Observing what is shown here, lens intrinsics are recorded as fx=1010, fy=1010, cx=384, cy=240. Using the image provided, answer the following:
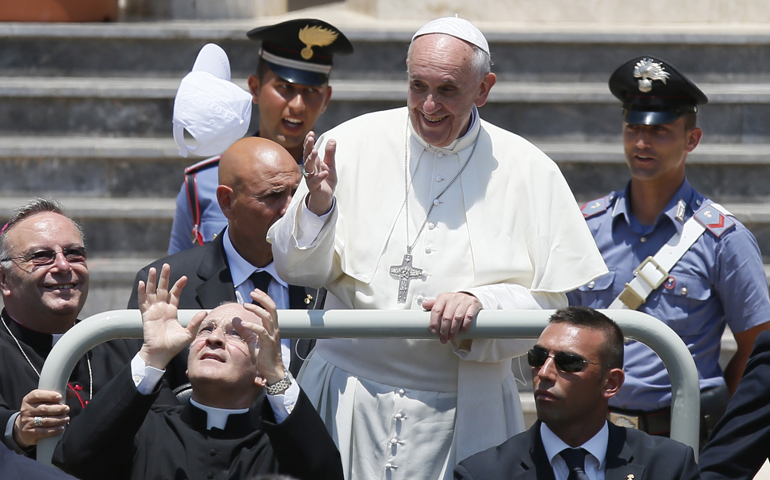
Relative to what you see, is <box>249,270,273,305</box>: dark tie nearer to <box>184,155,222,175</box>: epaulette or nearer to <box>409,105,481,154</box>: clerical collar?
<box>409,105,481,154</box>: clerical collar

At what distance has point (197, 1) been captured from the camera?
6.71 meters

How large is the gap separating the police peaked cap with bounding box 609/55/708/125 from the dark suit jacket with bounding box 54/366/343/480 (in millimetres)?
1917

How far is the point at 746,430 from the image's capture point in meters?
2.45

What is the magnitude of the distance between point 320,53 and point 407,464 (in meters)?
1.95

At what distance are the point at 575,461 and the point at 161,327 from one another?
42.1 inches

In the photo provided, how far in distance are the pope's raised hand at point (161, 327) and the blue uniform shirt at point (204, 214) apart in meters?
1.52

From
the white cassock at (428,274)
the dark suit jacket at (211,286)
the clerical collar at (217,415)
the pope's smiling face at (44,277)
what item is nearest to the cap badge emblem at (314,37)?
the dark suit jacket at (211,286)

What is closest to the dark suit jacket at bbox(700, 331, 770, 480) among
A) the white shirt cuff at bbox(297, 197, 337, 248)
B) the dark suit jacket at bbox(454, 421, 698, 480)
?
the dark suit jacket at bbox(454, 421, 698, 480)

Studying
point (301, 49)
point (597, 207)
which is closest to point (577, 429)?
point (597, 207)

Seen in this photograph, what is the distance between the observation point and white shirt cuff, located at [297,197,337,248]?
104 inches

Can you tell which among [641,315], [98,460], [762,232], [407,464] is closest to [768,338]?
[641,315]

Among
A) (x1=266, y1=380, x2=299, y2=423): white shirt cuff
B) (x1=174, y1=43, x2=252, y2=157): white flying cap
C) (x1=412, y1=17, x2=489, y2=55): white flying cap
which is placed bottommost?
(x1=266, y1=380, x2=299, y2=423): white shirt cuff

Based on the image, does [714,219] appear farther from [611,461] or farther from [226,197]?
[226,197]

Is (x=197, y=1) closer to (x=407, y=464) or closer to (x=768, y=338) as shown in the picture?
(x=407, y=464)
